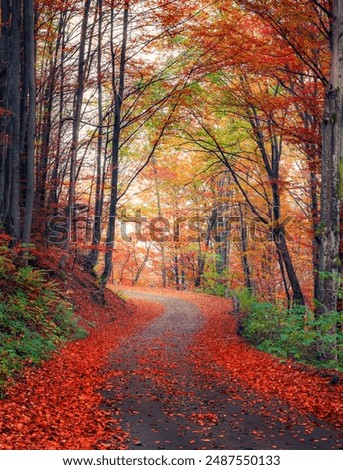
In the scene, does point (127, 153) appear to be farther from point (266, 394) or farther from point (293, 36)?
point (266, 394)

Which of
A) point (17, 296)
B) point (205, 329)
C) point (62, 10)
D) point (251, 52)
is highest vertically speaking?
point (62, 10)

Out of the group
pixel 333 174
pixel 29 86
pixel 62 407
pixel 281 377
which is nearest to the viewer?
pixel 62 407

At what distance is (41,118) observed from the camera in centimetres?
1716

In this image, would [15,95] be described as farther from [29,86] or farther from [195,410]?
[195,410]

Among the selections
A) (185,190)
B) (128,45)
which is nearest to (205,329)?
(128,45)

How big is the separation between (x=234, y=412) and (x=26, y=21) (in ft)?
34.8

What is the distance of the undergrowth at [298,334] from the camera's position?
9.30m

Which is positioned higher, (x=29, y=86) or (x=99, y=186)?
(x=29, y=86)

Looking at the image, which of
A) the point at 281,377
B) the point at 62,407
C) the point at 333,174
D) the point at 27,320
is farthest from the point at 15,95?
the point at 281,377

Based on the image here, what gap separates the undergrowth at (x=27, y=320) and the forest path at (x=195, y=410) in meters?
1.55

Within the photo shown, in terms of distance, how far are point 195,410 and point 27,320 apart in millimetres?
4897

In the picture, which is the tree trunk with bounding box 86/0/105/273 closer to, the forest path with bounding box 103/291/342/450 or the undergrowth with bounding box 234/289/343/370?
the undergrowth with bounding box 234/289/343/370

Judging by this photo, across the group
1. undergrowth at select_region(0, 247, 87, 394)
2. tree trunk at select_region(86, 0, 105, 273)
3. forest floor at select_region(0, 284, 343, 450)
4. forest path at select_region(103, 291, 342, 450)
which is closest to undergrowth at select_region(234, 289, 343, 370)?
forest floor at select_region(0, 284, 343, 450)

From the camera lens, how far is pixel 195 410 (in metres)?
6.92
